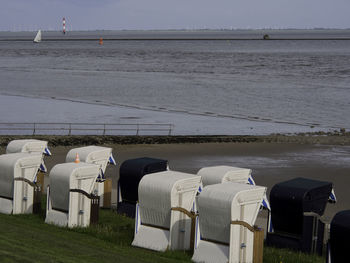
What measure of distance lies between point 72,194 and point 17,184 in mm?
2217

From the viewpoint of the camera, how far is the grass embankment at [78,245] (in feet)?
41.2

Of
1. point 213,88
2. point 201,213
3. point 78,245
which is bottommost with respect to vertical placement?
point 78,245

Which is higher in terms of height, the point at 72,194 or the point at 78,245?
the point at 72,194

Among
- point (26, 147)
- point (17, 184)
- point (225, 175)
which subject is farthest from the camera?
point (26, 147)

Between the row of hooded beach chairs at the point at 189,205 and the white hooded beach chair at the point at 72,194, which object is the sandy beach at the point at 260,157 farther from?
the white hooded beach chair at the point at 72,194

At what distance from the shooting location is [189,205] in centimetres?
1577

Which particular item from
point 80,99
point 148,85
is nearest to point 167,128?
point 80,99

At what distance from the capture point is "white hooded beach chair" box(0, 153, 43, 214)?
60.6 feet

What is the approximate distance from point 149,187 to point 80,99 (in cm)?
5757

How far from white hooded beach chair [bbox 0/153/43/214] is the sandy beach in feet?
25.2

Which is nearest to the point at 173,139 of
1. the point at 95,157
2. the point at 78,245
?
the point at 95,157

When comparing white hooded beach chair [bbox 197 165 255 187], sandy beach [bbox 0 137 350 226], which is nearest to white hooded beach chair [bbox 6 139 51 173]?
sandy beach [bbox 0 137 350 226]

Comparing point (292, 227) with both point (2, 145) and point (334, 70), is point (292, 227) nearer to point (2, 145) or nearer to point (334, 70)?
point (2, 145)

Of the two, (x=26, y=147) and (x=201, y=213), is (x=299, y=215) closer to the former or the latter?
(x=201, y=213)
